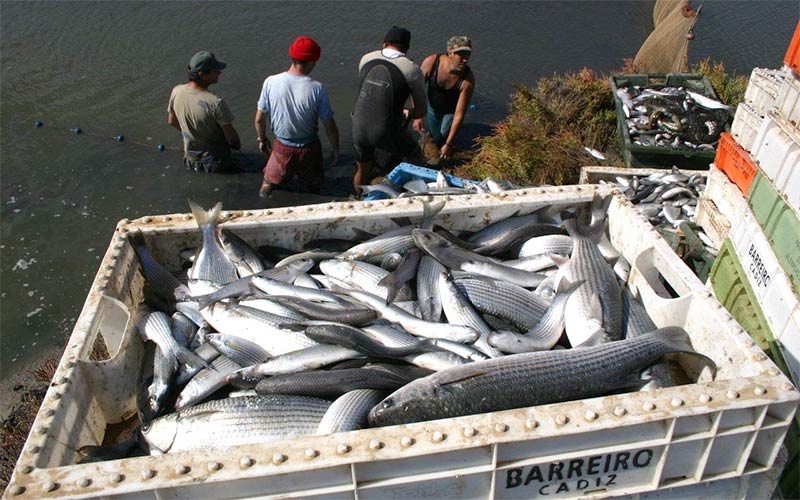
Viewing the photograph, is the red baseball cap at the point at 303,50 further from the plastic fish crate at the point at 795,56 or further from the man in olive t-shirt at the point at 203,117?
the plastic fish crate at the point at 795,56

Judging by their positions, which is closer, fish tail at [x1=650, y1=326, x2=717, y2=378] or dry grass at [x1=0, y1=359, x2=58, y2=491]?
fish tail at [x1=650, y1=326, x2=717, y2=378]

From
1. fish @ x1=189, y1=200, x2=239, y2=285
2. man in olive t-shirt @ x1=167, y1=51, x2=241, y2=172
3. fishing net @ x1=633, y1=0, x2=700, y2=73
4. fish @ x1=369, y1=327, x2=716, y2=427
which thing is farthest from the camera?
fishing net @ x1=633, y1=0, x2=700, y2=73

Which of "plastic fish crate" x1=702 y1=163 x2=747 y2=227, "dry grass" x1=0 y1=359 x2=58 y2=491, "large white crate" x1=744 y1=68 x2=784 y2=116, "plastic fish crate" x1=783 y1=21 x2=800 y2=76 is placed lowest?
"dry grass" x1=0 y1=359 x2=58 y2=491

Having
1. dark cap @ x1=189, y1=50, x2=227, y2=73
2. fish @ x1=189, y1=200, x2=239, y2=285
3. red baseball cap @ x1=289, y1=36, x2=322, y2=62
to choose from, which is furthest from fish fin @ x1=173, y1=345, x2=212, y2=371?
dark cap @ x1=189, y1=50, x2=227, y2=73

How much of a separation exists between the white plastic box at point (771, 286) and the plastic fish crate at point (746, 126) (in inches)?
30.8

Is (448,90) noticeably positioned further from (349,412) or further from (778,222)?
(349,412)

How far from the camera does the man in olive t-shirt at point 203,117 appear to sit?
6.61m

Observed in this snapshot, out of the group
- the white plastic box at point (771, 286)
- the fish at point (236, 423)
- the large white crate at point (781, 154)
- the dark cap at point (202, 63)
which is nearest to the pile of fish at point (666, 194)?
the white plastic box at point (771, 286)

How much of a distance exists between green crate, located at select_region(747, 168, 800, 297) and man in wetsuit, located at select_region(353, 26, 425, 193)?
11.6ft

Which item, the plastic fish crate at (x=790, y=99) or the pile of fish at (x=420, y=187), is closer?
the plastic fish crate at (x=790, y=99)

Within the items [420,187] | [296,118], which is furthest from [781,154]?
[296,118]

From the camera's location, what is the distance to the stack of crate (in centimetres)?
295

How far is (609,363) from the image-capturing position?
275 cm

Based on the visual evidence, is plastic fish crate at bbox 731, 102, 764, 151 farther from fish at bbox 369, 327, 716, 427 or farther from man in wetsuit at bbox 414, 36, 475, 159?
man in wetsuit at bbox 414, 36, 475, 159
